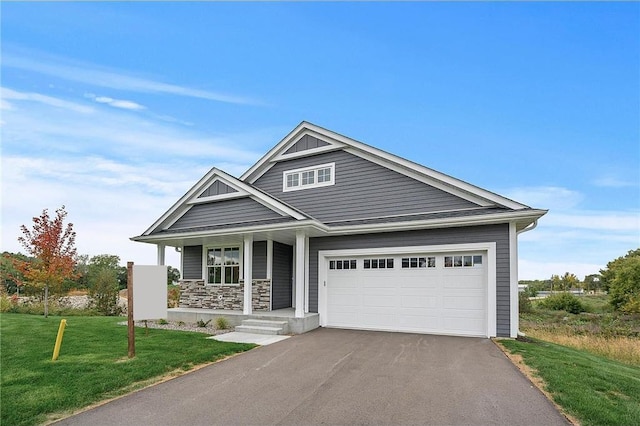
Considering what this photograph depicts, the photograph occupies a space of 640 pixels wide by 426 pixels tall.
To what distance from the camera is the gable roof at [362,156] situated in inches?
411

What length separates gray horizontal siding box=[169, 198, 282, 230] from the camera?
1183 centimetres

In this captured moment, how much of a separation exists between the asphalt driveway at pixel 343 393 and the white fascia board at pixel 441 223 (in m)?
3.40

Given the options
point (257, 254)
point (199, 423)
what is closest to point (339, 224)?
point (257, 254)

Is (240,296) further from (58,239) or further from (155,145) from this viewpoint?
(58,239)

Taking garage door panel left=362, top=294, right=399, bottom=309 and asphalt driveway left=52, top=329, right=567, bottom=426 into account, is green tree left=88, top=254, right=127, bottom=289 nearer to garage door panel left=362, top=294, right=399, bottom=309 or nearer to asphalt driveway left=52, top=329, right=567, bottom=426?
garage door panel left=362, top=294, right=399, bottom=309

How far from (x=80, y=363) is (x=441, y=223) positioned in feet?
29.1

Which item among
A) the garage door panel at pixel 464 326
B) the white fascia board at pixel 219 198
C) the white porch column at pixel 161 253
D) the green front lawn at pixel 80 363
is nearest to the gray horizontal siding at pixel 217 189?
the white fascia board at pixel 219 198

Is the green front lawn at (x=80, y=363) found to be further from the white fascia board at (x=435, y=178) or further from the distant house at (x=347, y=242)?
the white fascia board at (x=435, y=178)

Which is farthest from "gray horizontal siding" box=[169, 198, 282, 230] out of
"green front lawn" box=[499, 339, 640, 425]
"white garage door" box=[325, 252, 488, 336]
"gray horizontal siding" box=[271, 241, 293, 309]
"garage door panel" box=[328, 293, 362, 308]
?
"green front lawn" box=[499, 339, 640, 425]

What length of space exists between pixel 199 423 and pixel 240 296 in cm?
883

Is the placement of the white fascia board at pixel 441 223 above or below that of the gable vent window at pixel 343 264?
above

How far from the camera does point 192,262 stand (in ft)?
47.8

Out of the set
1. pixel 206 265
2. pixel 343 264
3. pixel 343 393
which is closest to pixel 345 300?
pixel 343 264

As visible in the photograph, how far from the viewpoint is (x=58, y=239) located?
13.6 m
